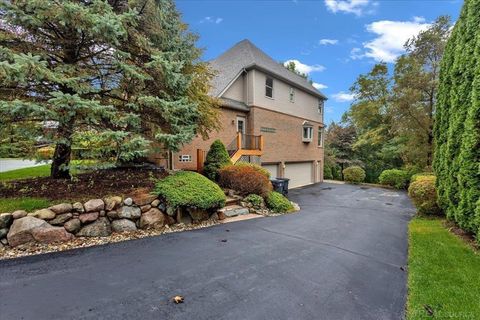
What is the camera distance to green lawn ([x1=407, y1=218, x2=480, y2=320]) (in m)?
3.14

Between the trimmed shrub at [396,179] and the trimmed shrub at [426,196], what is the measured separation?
1170cm

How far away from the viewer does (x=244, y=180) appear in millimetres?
9734

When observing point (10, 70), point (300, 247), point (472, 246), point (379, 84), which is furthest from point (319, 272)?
point (379, 84)

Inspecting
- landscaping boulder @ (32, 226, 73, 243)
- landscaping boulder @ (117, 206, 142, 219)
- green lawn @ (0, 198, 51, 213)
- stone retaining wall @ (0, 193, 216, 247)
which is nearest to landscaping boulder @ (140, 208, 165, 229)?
stone retaining wall @ (0, 193, 216, 247)

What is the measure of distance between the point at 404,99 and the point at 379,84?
4063 millimetres

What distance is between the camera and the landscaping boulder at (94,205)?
17.7ft

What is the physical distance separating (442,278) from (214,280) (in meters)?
3.77

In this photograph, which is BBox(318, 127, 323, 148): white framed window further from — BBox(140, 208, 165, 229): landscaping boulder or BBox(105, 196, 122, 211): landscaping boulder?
BBox(105, 196, 122, 211): landscaping boulder

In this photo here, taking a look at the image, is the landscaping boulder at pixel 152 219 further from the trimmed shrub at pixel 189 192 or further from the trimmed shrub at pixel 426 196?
the trimmed shrub at pixel 426 196

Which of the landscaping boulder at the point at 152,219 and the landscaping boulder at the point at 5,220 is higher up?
the landscaping boulder at the point at 5,220

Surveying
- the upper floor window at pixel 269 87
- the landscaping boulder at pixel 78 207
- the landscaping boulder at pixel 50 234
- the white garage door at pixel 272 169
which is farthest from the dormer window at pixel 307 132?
the landscaping boulder at pixel 50 234

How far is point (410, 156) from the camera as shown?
18500 mm

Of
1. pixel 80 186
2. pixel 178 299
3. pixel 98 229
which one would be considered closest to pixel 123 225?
pixel 98 229

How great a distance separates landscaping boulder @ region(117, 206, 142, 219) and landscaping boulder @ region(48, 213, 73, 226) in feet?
3.26
